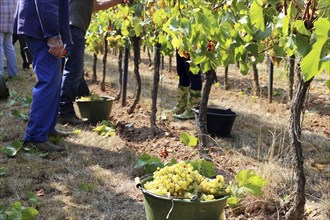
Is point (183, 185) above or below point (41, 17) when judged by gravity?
below

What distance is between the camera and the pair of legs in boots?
15.4ft

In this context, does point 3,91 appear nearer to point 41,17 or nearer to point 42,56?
point 42,56

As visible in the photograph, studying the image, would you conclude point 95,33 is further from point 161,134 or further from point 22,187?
point 22,187

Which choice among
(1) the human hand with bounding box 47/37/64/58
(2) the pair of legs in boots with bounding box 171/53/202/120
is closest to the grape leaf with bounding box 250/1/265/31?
(1) the human hand with bounding box 47/37/64/58

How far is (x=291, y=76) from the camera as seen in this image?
223 inches

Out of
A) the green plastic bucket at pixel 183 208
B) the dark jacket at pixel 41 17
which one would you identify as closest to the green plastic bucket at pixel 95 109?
the dark jacket at pixel 41 17

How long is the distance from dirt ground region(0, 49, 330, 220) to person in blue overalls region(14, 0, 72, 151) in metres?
0.23

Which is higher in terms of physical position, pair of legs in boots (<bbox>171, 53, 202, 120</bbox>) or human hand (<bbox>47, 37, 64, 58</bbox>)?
human hand (<bbox>47, 37, 64, 58</bbox>)

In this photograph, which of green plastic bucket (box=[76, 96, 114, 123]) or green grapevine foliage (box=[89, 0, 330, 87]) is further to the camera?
green plastic bucket (box=[76, 96, 114, 123])

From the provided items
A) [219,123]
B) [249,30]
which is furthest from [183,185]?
[219,123]

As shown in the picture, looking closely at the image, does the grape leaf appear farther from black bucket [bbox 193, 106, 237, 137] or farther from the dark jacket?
black bucket [bbox 193, 106, 237, 137]

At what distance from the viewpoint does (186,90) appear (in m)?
4.87

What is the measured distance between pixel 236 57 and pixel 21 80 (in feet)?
18.9

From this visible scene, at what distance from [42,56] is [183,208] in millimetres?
2019
